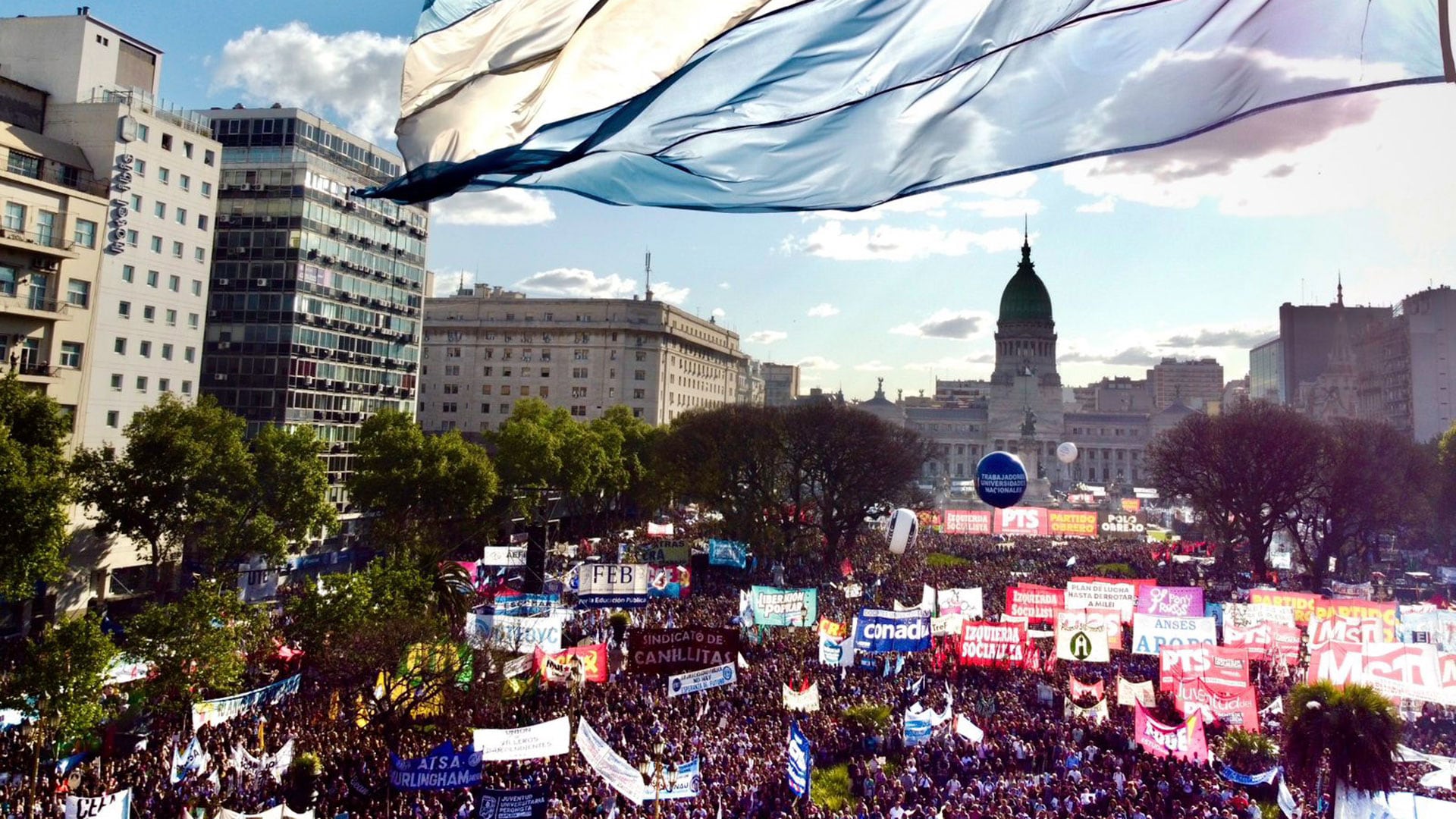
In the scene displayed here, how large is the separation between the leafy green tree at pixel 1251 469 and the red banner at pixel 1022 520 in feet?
42.7

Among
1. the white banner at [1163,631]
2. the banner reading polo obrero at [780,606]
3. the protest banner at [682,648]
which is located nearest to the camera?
the protest banner at [682,648]

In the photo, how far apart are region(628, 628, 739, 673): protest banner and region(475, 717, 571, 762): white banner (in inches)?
183

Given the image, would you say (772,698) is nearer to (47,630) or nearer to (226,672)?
(226,672)

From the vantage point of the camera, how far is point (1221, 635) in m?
30.6

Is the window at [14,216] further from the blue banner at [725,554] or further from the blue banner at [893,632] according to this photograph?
the blue banner at [893,632]

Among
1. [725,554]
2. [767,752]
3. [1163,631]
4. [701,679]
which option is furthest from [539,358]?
[767,752]

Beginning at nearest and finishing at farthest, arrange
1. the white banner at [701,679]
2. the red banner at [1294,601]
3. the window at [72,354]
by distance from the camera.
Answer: the white banner at [701,679], the red banner at [1294,601], the window at [72,354]

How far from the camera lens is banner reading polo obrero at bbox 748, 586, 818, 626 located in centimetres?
2822

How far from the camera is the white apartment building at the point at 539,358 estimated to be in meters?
Result: 93.7

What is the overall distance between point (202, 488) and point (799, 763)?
2582 cm

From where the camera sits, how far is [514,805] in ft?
44.7

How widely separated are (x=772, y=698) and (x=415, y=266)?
4536 centimetres

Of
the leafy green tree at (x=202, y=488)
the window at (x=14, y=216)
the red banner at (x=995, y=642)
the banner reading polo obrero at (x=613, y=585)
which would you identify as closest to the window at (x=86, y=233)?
the window at (x=14, y=216)

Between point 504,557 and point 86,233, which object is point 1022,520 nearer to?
point 504,557
